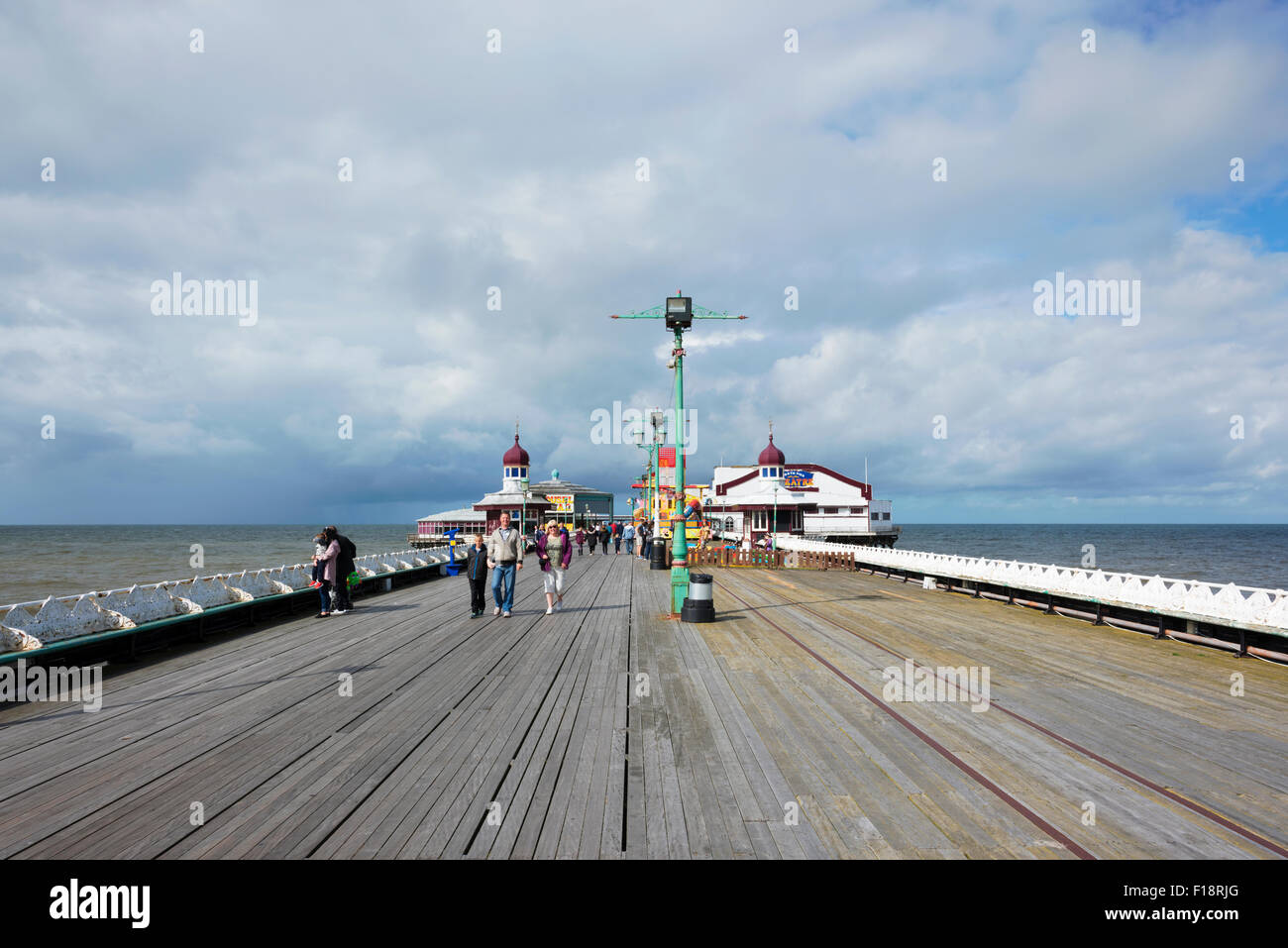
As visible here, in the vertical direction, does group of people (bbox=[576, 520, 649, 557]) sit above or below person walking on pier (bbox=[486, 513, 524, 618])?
below

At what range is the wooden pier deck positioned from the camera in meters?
4.18

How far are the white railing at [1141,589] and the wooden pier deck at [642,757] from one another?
38.2 inches

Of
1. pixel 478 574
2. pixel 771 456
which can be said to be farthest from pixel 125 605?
pixel 771 456

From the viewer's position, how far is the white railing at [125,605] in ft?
28.3

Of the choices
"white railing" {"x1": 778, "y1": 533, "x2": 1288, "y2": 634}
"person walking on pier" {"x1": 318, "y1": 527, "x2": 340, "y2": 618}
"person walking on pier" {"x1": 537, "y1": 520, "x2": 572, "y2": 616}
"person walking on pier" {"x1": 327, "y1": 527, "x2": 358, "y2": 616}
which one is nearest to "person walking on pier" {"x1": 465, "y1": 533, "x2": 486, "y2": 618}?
"person walking on pier" {"x1": 537, "y1": 520, "x2": 572, "y2": 616}

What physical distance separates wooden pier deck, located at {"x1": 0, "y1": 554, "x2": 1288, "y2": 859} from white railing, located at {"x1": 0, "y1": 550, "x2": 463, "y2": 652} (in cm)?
89

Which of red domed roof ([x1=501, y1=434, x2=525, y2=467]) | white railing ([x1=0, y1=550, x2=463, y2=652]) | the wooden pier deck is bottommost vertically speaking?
the wooden pier deck

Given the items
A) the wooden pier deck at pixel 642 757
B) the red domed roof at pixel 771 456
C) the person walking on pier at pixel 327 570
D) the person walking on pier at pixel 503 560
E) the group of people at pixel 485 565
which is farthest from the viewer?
the red domed roof at pixel 771 456

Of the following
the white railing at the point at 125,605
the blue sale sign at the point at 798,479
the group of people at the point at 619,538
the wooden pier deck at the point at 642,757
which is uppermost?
the blue sale sign at the point at 798,479

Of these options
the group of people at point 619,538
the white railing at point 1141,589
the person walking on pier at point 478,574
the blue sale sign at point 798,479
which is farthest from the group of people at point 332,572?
the blue sale sign at point 798,479

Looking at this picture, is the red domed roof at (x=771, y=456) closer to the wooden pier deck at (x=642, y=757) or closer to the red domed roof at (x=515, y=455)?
the red domed roof at (x=515, y=455)

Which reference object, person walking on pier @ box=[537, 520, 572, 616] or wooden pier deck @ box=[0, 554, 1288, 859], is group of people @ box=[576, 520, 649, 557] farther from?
wooden pier deck @ box=[0, 554, 1288, 859]

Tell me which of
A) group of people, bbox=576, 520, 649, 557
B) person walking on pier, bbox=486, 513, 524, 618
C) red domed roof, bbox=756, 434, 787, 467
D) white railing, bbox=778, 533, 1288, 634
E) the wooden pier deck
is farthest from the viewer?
red domed roof, bbox=756, 434, 787, 467
